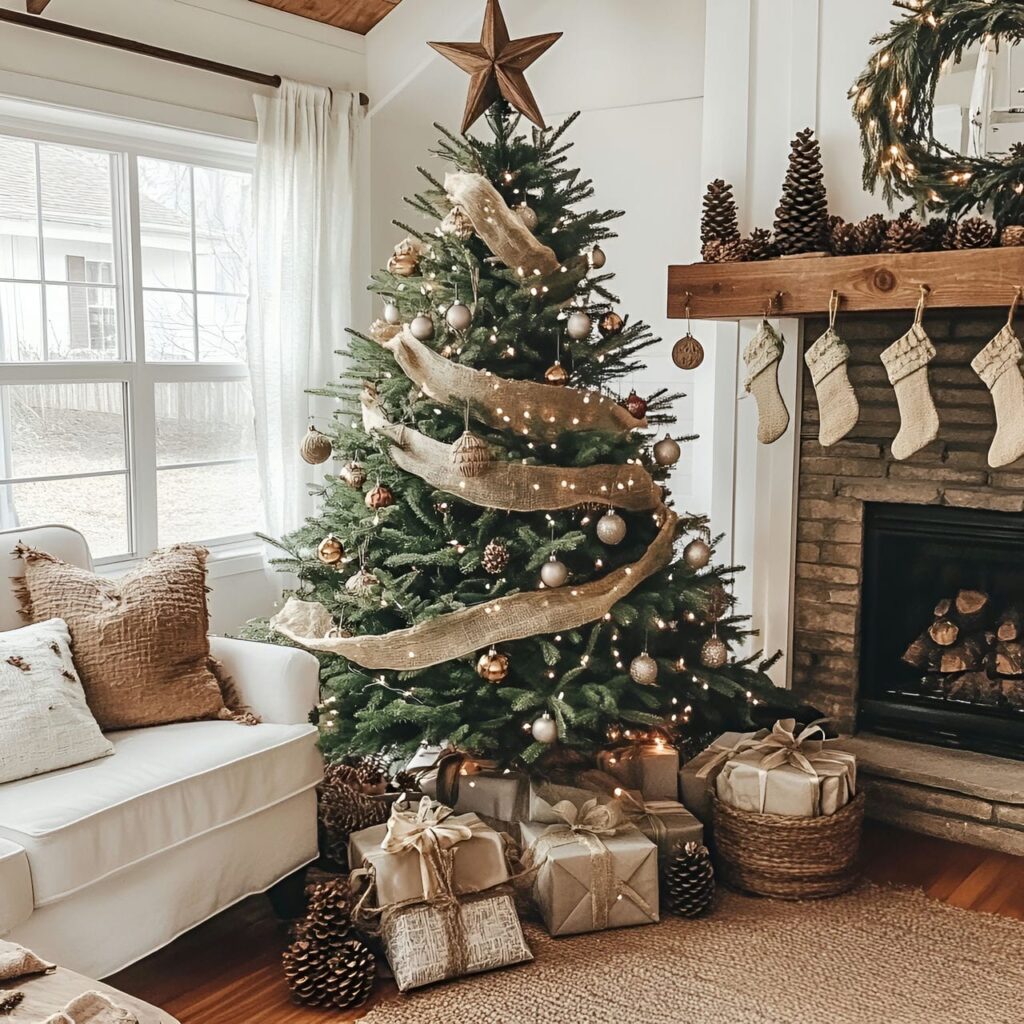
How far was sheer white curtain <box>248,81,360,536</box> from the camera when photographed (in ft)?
13.8

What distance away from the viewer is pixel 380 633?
287 cm

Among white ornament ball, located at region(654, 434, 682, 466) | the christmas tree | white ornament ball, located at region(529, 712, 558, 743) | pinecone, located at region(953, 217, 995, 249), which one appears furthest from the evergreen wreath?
white ornament ball, located at region(529, 712, 558, 743)

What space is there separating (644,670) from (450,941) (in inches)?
29.7

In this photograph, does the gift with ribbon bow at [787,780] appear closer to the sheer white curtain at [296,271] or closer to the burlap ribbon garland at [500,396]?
the burlap ribbon garland at [500,396]

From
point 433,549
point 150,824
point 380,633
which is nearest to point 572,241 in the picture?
point 433,549

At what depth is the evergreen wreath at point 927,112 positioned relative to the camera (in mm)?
2893

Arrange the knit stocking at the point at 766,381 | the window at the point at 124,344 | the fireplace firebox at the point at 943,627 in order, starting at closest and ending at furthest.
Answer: the knit stocking at the point at 766,381, the fireplace firebox at the point at 943,627, the window at the point at 124,344

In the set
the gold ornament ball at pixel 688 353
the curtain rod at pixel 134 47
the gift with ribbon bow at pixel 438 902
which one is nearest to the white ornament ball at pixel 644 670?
the gift with ribbon bow at pixel 438 902

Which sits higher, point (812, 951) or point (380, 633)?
point (380, 633)

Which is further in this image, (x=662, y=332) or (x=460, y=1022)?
(x=662, y=332)

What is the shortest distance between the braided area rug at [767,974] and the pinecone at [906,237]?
1.63 meters

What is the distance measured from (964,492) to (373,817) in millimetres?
1881

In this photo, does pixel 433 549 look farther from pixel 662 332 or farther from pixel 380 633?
pixel 662 332

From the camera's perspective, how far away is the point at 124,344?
404 centimetres
